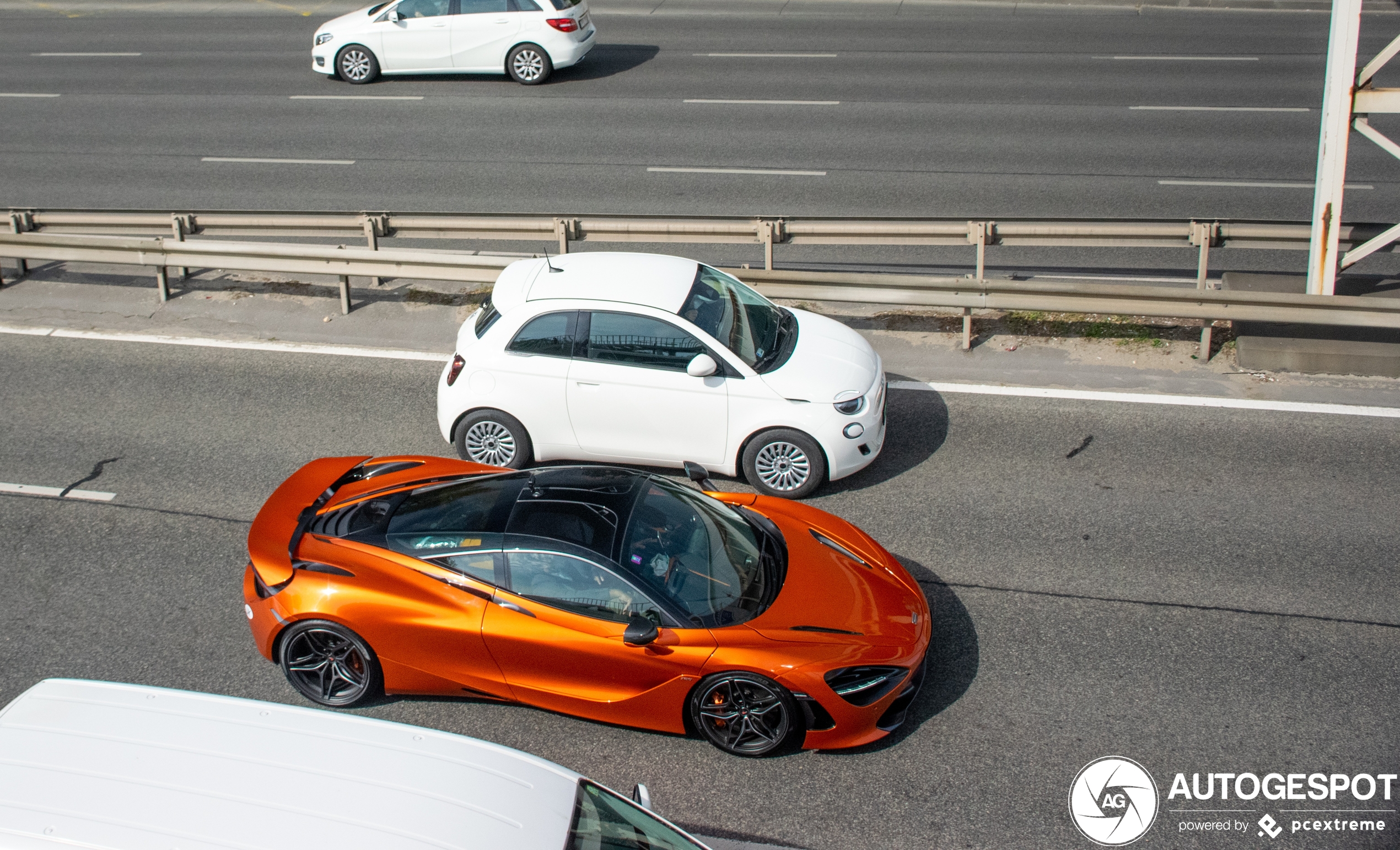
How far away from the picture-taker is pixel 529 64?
17641 millimetres

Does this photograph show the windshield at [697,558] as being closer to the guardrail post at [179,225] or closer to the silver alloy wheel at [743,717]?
the silver alloy wheel at [743,717]

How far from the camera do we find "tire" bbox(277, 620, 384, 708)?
6.02 meters

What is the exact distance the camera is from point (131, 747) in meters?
3.96

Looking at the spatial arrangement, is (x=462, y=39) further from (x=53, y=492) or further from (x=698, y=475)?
(x=698, y=475)

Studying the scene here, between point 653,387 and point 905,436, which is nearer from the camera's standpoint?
point 653,387

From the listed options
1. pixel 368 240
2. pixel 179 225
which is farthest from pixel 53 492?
pixel 179 225

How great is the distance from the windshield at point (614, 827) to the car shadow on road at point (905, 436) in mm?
4286

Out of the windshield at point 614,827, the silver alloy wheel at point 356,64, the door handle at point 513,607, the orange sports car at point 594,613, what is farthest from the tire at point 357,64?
the windshield at point 614,827

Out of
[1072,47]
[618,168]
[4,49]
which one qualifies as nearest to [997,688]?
[618,168]

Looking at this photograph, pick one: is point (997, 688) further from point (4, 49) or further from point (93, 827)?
point (4, 49)

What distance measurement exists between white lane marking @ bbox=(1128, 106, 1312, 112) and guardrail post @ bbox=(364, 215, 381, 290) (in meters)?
11.6

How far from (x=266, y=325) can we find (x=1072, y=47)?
15.2 metres

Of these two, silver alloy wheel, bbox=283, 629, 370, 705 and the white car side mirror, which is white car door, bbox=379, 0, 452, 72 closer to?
the white car side mirror

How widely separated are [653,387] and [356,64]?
1300cm
